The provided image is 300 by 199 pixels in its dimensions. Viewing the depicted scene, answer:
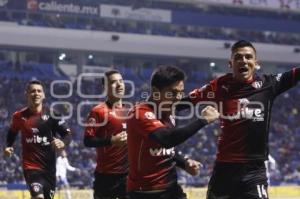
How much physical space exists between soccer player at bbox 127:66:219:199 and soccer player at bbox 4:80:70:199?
4.30 meters

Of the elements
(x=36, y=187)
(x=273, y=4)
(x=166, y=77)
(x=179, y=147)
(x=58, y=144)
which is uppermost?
(x=273, y=4)

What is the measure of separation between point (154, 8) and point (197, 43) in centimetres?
418

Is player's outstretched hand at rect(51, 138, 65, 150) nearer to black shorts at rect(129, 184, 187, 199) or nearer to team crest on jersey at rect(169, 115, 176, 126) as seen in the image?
black shorts at rect(129, 184, 187, 199)

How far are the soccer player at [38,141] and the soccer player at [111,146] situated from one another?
1.27m

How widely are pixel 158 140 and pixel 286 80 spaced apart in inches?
78.9

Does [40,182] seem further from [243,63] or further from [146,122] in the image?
[146,122]

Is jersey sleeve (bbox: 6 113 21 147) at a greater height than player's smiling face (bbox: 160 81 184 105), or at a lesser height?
lesser

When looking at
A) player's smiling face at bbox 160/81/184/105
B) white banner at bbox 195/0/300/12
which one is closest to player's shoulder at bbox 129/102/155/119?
player's smiling face at bbox 160/81/184/105

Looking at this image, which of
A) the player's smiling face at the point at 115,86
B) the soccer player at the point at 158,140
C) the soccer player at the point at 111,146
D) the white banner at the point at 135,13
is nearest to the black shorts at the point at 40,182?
the soccer player at the point at 111,146

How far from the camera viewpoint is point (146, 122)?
5711mm

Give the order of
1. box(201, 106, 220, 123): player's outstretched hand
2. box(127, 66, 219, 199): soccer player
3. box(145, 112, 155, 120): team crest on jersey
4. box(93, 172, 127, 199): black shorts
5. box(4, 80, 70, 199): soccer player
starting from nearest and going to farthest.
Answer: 1. box(201, 106, 220, 123): player's outstretched hand
2. box(127, 66, 219, 199): soccer player
3. box(145, 112, 155, 120): team crest on jersey
4. box(93, 172, 127, 199): black shorts
5. box(4, 80, 70, 199): soccer player

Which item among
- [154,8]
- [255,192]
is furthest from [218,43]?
[255,192]

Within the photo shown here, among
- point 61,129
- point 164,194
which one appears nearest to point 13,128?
point 61,129

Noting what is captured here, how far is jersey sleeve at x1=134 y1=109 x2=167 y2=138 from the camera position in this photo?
18.6ft
